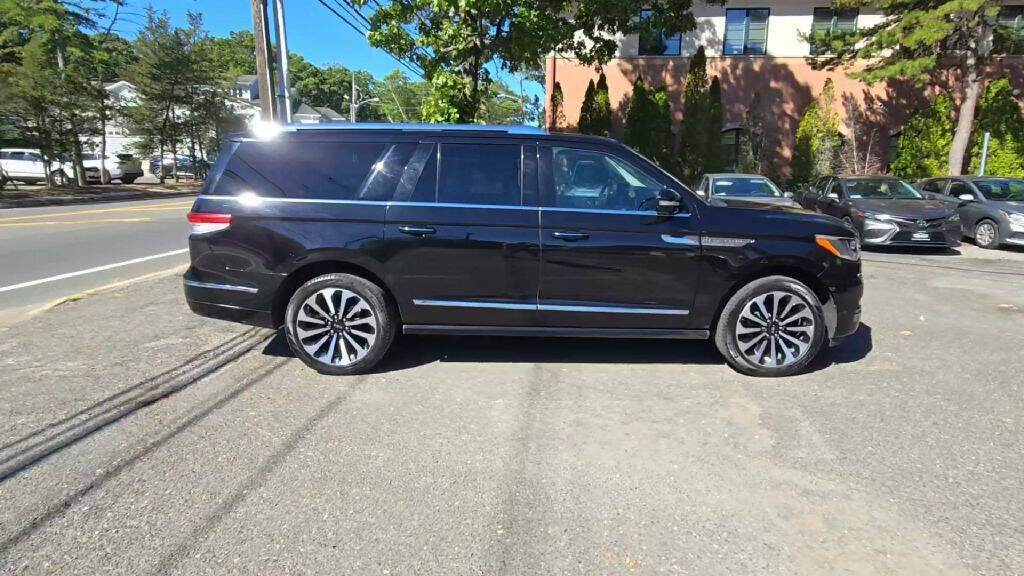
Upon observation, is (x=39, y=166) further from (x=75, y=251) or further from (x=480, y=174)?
(x=480, y=174)

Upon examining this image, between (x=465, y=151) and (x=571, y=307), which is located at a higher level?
(x=465, y=151)

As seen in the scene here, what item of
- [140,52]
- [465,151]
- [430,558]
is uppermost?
[140,52]

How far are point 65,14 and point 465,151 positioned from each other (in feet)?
97.3

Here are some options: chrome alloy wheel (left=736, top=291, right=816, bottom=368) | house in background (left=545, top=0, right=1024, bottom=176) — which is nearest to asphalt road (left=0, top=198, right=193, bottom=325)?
chrome alloy wheel (left=736, top=291, right=816, bottom=368)

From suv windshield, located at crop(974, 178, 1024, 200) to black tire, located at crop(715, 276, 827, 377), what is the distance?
34.7 ft

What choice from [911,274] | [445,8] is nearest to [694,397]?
[911,274]

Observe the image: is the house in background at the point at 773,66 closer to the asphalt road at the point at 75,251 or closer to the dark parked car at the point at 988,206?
the dark parked car at the point at 988,206

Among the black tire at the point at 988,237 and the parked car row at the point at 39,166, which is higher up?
the parked car row at the point at 39,166

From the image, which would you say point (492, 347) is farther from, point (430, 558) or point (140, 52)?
point (140, 52)

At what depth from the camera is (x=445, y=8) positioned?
966cm

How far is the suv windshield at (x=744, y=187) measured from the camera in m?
12.1

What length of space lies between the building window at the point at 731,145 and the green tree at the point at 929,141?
18.3 feet

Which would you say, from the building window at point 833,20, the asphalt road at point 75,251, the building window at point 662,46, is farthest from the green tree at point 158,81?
the building window at point 833,20

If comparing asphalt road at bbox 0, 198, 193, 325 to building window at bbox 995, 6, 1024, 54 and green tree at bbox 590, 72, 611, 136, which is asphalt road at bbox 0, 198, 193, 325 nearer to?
green tree at bbox 590, 72, 611, 136
